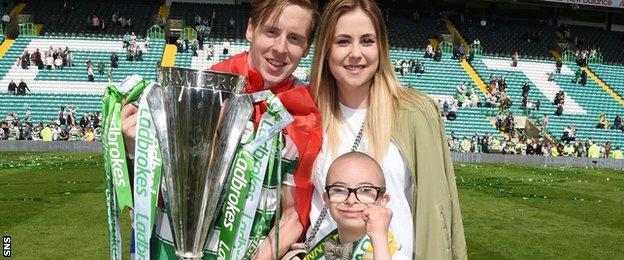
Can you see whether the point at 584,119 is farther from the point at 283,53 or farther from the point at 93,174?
the point at 283,53

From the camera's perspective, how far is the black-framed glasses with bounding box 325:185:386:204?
8.79 feet

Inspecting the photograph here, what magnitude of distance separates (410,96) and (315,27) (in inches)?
19.3

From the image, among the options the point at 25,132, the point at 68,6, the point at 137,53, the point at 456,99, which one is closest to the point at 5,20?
the point at 68,6

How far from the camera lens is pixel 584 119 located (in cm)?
3409

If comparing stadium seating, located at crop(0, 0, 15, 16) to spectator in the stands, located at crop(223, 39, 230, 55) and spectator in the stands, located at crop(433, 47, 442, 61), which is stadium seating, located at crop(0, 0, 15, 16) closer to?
spectator in the stands, located at crop(223, 39, 230, 55)

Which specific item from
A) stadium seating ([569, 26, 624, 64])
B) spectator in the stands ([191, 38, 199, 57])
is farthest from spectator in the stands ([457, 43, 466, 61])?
spectator in the stands ([191, 38, 199, 57])

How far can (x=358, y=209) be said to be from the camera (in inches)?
105

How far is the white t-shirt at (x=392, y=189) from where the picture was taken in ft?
10.0

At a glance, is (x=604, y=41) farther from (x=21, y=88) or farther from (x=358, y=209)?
(x=358, y=209)

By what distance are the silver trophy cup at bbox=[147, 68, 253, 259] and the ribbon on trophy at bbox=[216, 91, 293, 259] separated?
2.1 inches

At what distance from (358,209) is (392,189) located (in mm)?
450

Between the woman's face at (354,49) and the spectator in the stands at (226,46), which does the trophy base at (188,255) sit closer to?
the woman's face at (354,49)

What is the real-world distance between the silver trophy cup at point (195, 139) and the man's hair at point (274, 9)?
420 millimetres

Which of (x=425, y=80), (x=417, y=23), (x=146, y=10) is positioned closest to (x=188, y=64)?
(x=146, y=10)
